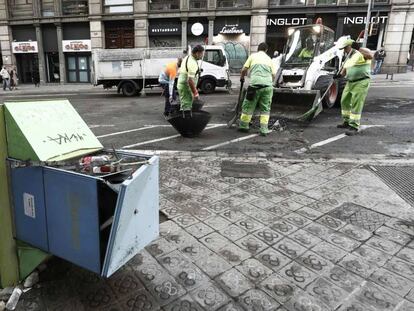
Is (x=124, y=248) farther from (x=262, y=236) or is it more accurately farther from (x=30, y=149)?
(x=262, y=236)

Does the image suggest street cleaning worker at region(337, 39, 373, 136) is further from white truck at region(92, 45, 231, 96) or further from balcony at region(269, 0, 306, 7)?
balcony at region(269, 0, 306, 7)

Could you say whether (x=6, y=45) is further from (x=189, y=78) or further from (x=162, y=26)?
(x=189, y=78)

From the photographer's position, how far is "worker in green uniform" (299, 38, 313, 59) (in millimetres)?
9828

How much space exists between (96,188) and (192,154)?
12.7 feet

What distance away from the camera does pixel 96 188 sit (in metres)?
2.02

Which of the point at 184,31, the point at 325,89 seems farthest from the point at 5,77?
the point at 325,89

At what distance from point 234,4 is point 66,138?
22963mm

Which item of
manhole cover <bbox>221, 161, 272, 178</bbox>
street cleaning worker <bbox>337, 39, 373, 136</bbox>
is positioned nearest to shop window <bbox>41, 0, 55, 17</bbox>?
street cleaning worker <bbox>337, 39, 373, 136</bbox>

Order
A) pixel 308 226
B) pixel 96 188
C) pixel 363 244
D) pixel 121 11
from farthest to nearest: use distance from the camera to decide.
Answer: pixel 121 11 → pixel 308 226 → pixel 363 244 → pixel 96 188

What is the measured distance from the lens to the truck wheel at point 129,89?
1623cm

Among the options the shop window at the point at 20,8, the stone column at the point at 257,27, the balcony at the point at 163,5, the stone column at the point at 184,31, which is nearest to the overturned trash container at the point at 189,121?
the stone column at the point at 257,27

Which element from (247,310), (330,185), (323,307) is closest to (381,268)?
(323,307)

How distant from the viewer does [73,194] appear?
6.98 ft

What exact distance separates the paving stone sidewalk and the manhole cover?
0.43 metres
